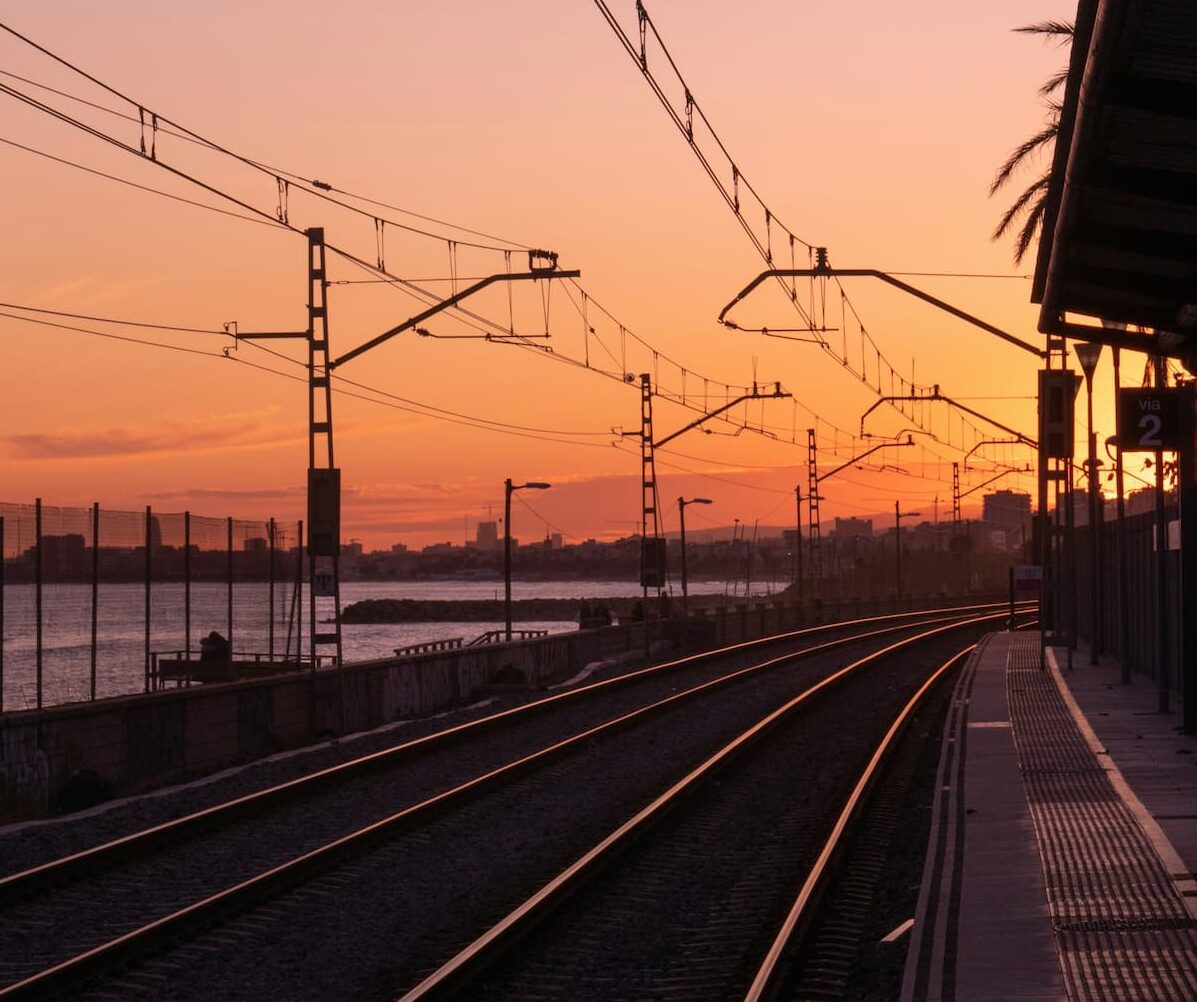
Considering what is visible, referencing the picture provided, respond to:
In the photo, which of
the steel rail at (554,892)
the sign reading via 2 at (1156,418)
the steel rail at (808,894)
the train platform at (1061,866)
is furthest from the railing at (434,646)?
the sign reading via 2 at (1156,418)

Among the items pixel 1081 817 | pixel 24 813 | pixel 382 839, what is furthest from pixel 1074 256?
pixel 24 813

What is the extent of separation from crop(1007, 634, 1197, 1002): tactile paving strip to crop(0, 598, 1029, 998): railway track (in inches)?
205

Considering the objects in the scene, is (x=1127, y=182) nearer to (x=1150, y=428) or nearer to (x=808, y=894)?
(x=808, y=894)

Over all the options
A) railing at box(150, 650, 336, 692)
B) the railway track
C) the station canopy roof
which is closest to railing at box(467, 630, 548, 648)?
railing at box(150, 650, 336, 692)

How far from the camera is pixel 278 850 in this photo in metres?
16.0

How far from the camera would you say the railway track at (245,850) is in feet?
39.0

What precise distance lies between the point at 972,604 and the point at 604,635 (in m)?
65.8

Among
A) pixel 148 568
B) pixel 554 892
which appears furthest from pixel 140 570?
pixel 554 892

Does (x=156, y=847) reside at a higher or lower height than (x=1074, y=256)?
lower

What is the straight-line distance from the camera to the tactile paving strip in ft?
31.8

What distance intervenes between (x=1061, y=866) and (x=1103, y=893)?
1.15 m

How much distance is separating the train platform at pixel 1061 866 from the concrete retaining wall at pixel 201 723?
9985 mm

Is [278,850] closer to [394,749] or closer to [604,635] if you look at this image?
[394,749]

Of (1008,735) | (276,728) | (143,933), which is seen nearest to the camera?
(143,933)
